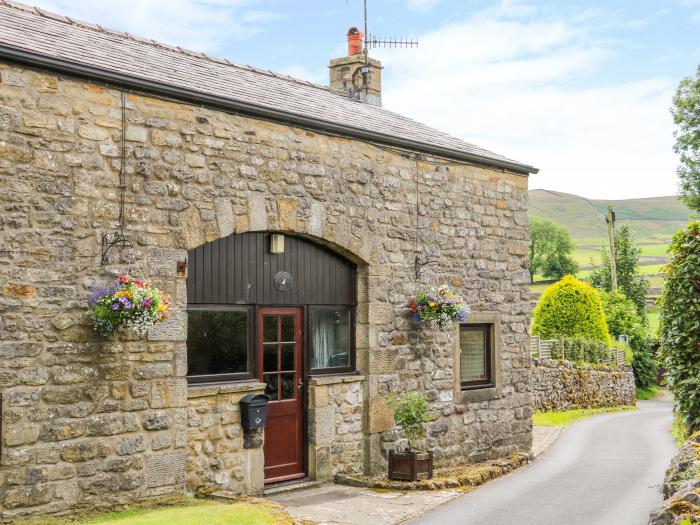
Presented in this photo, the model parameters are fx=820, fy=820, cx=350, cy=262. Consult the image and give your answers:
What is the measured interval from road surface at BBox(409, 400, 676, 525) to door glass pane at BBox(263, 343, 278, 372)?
2.59 meters

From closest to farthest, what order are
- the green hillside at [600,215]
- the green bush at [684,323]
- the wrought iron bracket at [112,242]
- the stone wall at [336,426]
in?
the wrought iron bracket at [112,242], the green bush at [684,323], the stone wall at [336,426], the green hillside at [600,215]

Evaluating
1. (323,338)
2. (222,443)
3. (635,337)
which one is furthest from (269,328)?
(635,337)

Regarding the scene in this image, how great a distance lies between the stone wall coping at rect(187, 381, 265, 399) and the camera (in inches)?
352

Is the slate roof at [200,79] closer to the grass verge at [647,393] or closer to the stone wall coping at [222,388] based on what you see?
the stone wall coping at [222,388]

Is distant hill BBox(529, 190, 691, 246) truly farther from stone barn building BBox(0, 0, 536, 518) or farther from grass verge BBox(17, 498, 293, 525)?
grass verge BBox(17, 498, 293, 525)

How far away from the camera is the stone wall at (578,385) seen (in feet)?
68.7

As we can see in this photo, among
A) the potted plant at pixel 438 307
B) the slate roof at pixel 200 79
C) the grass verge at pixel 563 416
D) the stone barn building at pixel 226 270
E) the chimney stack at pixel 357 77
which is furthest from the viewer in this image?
the grass verge at pixel 563 416

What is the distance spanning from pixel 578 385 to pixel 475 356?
1128 cm

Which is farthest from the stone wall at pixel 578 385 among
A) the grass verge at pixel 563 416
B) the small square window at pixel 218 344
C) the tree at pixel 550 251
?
the tree at pixel 550 251

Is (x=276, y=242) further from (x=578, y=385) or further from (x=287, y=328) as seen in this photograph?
(x=578, y=385)

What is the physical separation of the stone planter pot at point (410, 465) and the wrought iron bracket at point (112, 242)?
463 centimetres

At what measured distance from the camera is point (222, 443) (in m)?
9.21

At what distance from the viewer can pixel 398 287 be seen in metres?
11.5

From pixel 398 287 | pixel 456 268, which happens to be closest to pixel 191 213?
pixel 398 287
